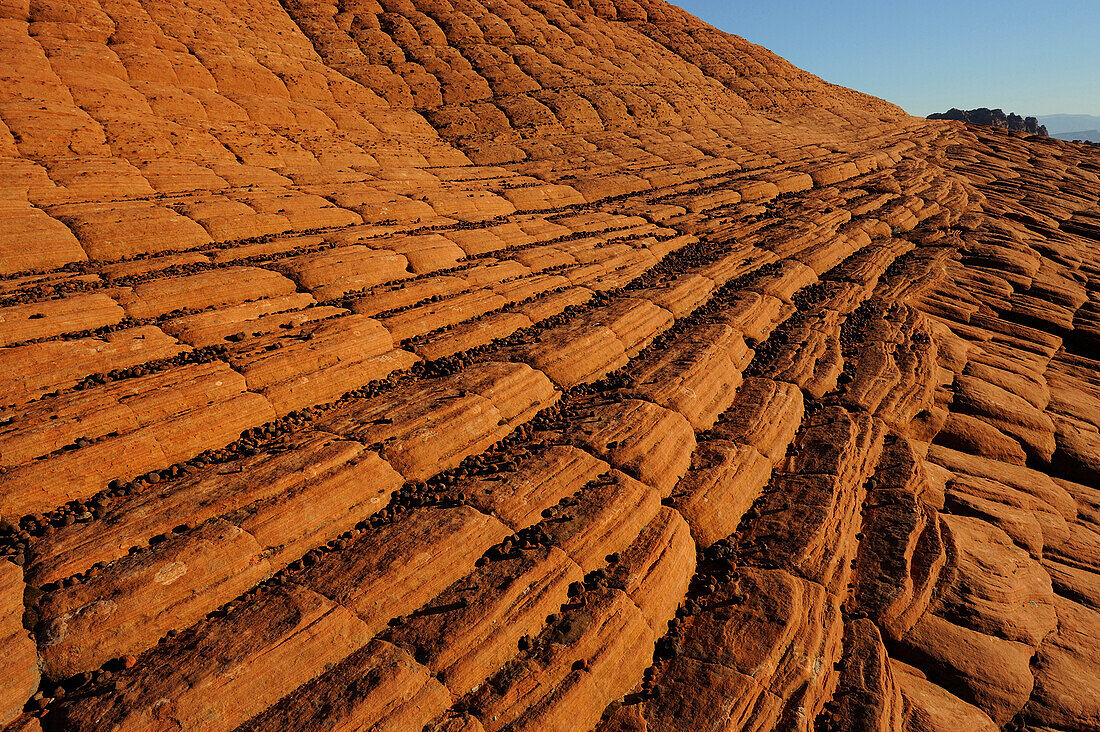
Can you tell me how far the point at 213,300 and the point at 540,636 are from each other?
28.0 feet

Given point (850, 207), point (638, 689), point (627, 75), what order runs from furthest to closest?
1. point (627, 75)
2. point (850, 207)
3. point (638, 689)

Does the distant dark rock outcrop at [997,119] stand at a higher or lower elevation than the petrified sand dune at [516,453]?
higher

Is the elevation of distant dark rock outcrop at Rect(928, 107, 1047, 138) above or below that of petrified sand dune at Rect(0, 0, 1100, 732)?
above

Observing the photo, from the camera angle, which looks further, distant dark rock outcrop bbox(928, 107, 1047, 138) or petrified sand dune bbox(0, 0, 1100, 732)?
distant dark rock outcrop bbox(928, 107, 1047, 138)

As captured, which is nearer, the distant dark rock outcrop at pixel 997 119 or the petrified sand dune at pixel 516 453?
the petrified sand dune at pixel 516 453

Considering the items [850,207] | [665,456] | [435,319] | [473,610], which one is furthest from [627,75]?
[473,610]

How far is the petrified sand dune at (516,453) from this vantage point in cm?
574

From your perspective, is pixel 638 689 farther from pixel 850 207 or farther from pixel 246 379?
pixel 850 207

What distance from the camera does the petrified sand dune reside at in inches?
226

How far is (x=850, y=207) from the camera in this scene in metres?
21.7

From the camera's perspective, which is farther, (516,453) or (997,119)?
(997,119)

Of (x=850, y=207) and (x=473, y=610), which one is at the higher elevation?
(x=850, y=207)

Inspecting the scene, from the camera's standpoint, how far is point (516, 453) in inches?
333

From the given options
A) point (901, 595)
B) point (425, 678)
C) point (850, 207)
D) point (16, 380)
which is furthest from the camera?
point (850, 207)
